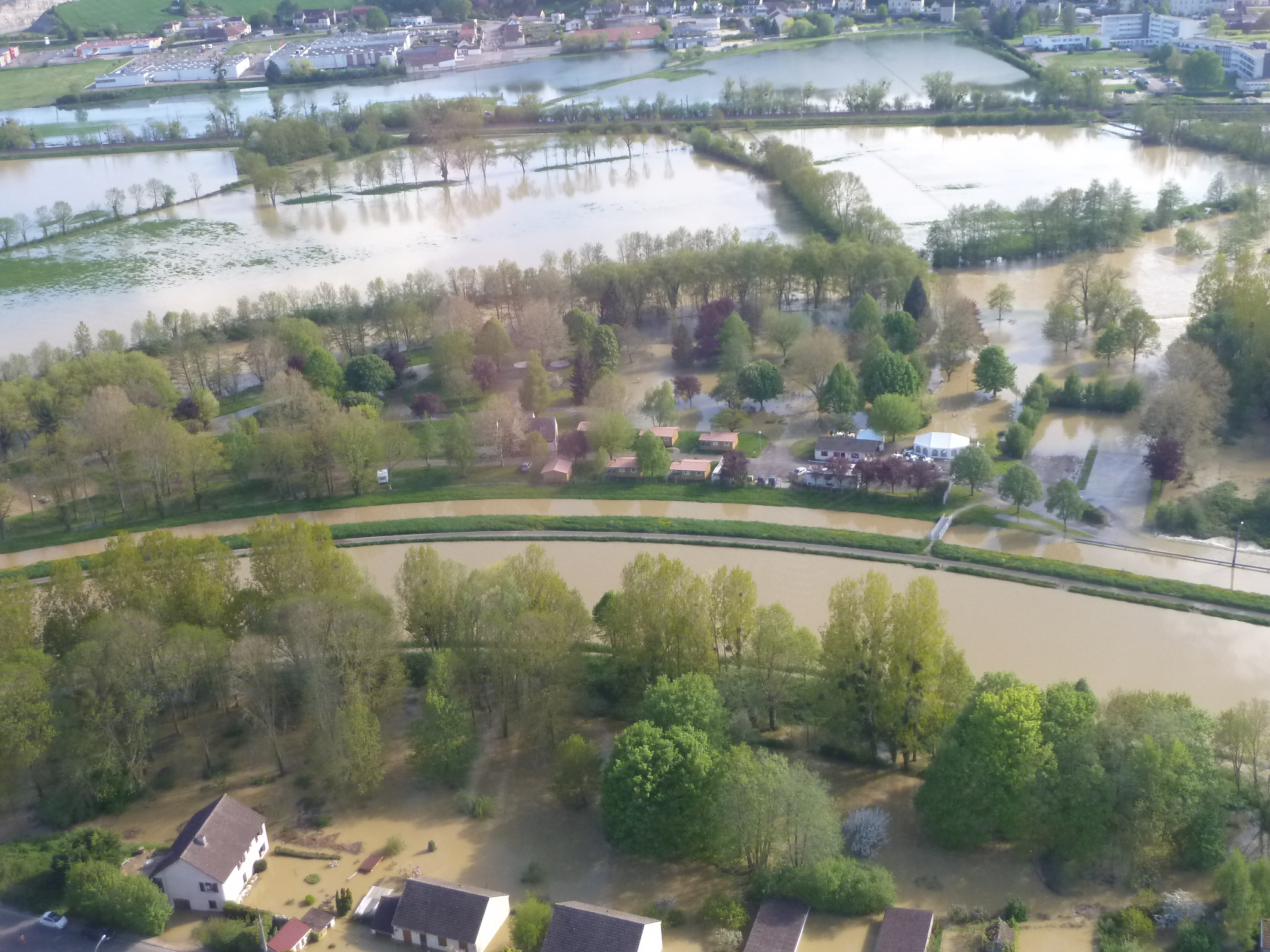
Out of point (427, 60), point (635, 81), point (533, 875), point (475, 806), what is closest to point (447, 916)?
point (533, 875)

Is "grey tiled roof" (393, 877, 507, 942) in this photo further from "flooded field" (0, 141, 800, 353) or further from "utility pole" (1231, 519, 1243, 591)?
"flooded field" (0, 141, 800, 353)

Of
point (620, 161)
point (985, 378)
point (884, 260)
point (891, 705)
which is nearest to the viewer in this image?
point (891, 705)

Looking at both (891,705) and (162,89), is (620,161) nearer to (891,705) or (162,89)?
(162,89)

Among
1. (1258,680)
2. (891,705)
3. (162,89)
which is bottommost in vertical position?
(1258,680)

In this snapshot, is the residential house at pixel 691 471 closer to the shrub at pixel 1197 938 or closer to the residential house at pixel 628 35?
the shrub at pixel 1197 938

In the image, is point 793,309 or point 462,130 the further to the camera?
point 462,130

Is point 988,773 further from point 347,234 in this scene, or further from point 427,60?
point 427,60

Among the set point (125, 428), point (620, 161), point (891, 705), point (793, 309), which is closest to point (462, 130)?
point (620, 161)
